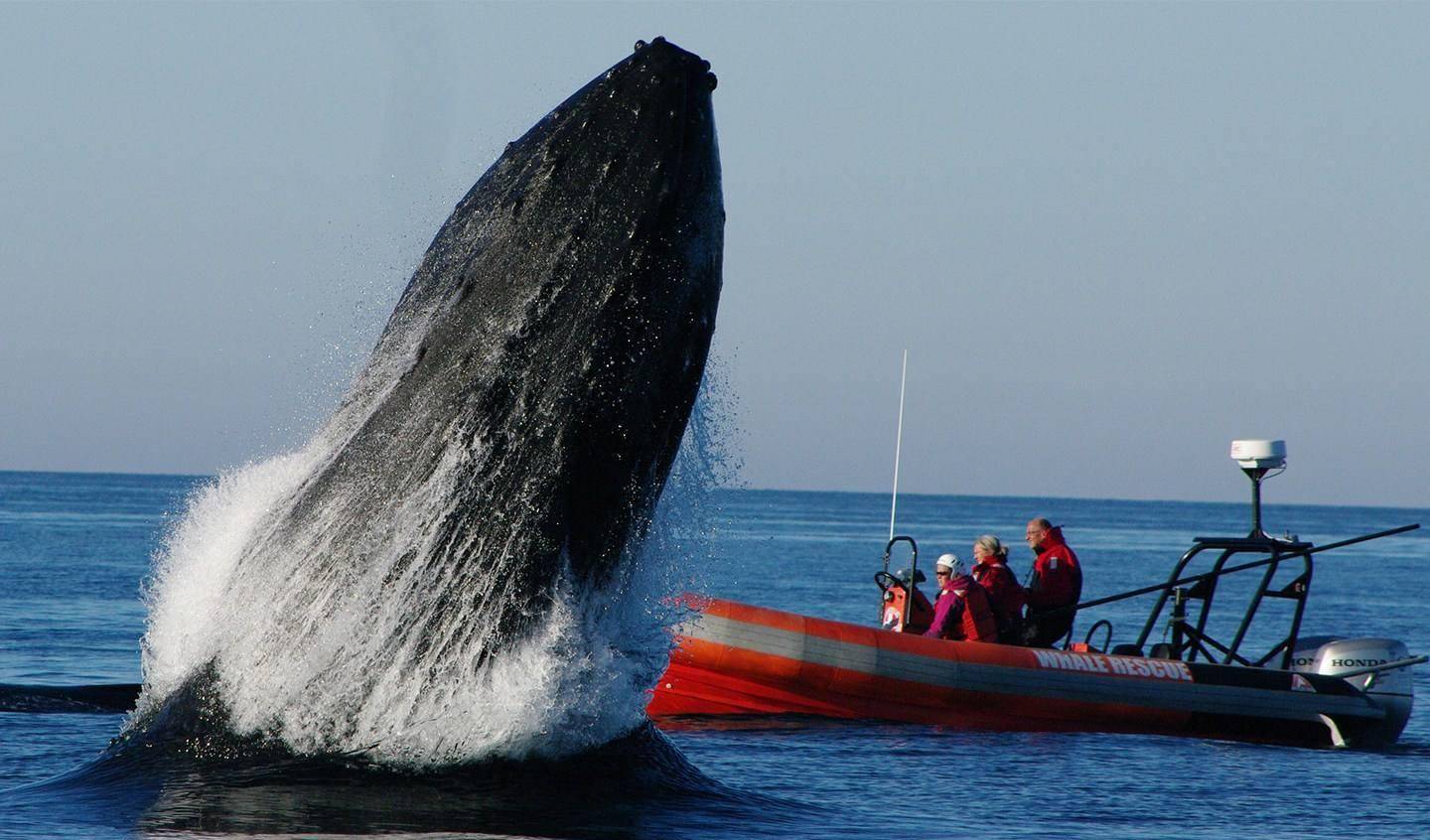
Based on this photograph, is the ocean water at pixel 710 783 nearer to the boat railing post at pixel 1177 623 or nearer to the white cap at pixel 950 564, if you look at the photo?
the boat railing post at pixel 1177 623

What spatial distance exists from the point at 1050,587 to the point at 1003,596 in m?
0.50

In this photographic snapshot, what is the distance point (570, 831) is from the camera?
6.01 m

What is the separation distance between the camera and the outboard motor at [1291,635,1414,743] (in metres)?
15.5

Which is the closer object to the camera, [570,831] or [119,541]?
[570,831]

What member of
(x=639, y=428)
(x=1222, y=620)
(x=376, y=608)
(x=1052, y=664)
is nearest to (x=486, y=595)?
(x=376, y=608)

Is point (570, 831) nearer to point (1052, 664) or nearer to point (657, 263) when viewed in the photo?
point (657, 263)

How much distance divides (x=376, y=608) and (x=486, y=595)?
0.39m

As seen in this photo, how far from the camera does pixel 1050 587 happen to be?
15.4 metres

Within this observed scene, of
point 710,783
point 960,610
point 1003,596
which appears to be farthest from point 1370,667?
point 710,783

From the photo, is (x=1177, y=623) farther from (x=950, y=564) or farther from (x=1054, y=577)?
(x=950, y=564)

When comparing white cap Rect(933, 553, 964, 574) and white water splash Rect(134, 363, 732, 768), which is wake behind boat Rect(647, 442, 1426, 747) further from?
white water splash Rect(134, 363, 732, 768)

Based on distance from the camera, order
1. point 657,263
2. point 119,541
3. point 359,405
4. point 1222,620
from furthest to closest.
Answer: point 119,541
point 1222,620
point 359,405
point 657,263

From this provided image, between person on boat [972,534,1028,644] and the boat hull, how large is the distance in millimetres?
750

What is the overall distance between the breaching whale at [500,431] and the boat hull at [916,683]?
871cm
